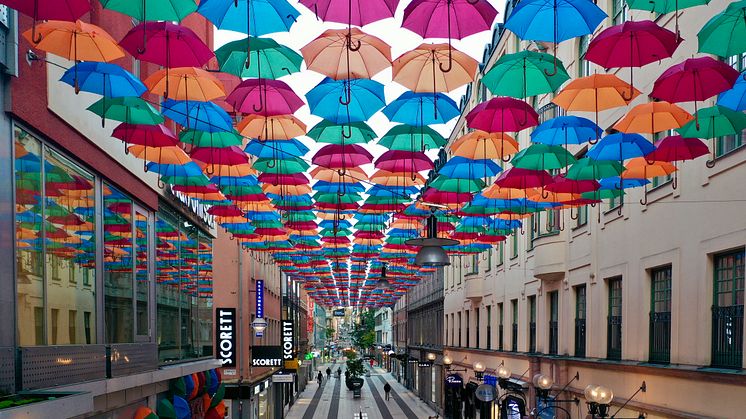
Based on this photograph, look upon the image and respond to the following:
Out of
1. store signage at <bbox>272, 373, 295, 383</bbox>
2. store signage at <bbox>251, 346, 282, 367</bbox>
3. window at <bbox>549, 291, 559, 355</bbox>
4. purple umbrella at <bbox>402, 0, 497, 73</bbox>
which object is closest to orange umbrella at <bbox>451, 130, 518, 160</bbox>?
purple umbrella at <bbox>402, 0, 497, 73</bbox>

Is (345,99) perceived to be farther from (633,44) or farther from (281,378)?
(281,378)

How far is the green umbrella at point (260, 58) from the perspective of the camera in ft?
38.9

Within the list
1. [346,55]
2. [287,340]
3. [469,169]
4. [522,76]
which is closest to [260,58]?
[346,55]

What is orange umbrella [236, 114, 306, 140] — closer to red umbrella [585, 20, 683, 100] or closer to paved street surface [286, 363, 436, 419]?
red umbrella [585, 20, 683, 100]

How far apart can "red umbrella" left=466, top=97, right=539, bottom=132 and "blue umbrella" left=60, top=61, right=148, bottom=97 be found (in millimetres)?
5055

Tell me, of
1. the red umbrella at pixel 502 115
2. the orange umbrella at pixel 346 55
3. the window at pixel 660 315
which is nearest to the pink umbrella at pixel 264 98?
the orange umbrella at pixel 346 55

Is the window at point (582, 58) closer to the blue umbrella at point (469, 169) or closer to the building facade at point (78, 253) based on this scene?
the blue umbrella at point (469, 169)

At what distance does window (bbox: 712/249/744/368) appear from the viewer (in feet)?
42.2

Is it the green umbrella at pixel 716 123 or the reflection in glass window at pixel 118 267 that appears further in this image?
the reflection in glass window at pixel 118 267

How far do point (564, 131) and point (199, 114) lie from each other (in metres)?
6.34

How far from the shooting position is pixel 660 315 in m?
16.4

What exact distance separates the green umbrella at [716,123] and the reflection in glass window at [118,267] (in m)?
10.6

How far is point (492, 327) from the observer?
35.8 m

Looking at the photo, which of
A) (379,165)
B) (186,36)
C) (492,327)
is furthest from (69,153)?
(492,327)
